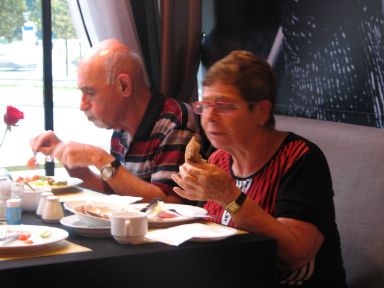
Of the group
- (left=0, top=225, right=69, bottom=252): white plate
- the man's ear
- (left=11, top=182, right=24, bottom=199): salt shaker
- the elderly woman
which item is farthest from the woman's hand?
the man's ear

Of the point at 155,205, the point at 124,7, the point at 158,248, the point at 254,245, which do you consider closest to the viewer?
the point at 158,248

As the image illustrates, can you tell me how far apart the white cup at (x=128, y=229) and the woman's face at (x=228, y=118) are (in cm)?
47

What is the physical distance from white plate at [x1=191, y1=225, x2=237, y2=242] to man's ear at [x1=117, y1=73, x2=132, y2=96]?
97 cm

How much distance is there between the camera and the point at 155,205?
1.87 meters

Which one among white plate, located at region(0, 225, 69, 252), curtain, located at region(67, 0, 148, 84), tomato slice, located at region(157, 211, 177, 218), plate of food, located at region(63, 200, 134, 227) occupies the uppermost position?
curtain, located at region(67, 0, 148, 84)

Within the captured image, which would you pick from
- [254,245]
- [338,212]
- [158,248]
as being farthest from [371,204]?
[158,248]

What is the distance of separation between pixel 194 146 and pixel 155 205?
233 mm

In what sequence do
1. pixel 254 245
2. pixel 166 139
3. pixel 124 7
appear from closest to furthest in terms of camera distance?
pixel 254 245 < pixel 166 139 < pixel 124 7

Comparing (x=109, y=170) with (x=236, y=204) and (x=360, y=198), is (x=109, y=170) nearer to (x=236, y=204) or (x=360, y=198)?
(x=236, y=204)

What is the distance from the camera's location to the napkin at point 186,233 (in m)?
1.57

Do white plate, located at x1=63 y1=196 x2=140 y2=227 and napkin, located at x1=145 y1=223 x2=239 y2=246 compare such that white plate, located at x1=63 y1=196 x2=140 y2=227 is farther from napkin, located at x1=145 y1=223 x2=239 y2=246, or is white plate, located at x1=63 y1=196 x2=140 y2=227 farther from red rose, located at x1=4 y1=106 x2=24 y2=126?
red rose, located at x1=4 y1=106 x2=24 y2=126

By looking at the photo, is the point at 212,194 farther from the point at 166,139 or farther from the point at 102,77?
the point at 102,77

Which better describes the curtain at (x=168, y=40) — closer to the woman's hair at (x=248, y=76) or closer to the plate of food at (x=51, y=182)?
the plate of food at (x=51, y=182)

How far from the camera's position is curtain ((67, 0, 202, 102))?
3.43 metres
